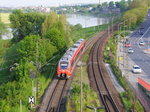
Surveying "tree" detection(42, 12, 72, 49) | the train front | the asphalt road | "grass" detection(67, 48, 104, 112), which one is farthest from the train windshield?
the asphalt road

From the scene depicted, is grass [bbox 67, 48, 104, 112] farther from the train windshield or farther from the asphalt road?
the asphalt road

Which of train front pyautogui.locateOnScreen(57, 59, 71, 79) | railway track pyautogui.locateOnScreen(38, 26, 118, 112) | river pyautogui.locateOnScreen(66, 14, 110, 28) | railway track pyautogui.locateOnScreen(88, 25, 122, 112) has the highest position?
train front pyautogui.locateOnScreen(57, 59, 71, 79)

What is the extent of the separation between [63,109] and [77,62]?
1592 centimetres

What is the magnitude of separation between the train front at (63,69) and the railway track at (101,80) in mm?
3349

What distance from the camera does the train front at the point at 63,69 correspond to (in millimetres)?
26016

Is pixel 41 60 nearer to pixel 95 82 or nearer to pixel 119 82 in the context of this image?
pixel 95 82

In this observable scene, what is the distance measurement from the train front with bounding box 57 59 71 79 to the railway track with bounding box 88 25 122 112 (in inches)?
132

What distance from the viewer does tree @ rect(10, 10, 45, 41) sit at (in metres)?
61.8

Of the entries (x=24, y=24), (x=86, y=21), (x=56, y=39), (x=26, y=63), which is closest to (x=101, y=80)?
(x=26, y=63)

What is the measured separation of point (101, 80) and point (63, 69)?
4980 mm

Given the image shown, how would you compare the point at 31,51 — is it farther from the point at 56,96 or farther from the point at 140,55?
the point at 140,55

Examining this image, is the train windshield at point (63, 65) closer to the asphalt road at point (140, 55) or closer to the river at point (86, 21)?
the asphalt road at point (140, 55)

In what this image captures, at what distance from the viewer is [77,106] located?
19734 millimetres

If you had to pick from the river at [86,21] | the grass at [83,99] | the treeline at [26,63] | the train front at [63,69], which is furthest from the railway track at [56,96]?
the river at [86,21]
